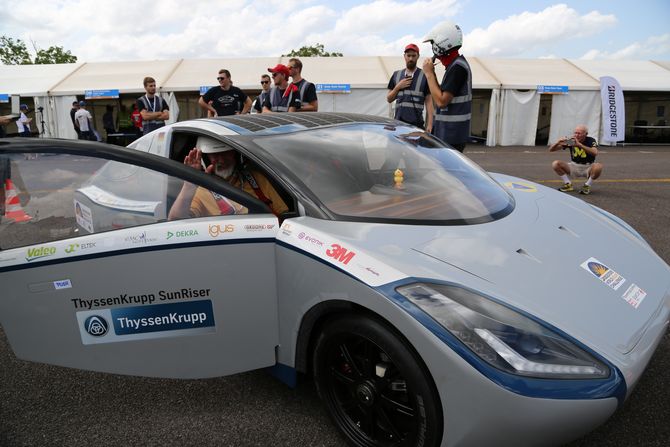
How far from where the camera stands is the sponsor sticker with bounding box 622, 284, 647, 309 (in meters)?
1.61

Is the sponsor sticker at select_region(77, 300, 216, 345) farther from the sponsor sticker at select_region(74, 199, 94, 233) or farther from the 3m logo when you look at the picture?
the 3m logo

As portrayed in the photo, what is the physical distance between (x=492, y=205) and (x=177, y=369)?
1.54m

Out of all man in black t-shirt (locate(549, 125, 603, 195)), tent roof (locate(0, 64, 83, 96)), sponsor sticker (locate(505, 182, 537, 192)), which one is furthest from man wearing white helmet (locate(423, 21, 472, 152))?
tent roof (locate(0, 64, 83, 96))

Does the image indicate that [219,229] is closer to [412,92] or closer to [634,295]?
[634,295]

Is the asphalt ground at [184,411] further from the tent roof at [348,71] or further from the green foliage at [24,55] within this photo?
the green foliage at [24,55]

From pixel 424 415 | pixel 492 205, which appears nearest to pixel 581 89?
pixel 492 205

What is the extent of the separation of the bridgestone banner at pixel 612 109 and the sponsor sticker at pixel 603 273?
15.9 meters

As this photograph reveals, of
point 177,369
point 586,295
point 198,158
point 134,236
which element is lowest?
point 177,369

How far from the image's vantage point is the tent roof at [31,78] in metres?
15.1

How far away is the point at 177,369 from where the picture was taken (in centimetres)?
189

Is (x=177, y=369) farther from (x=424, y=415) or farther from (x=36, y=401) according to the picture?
(x=424, y=415)

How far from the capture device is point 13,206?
76.8 inches

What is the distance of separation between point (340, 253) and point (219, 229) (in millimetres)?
505

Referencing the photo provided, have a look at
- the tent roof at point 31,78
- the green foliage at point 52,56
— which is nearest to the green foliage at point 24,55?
the green foliage at point 52,56
